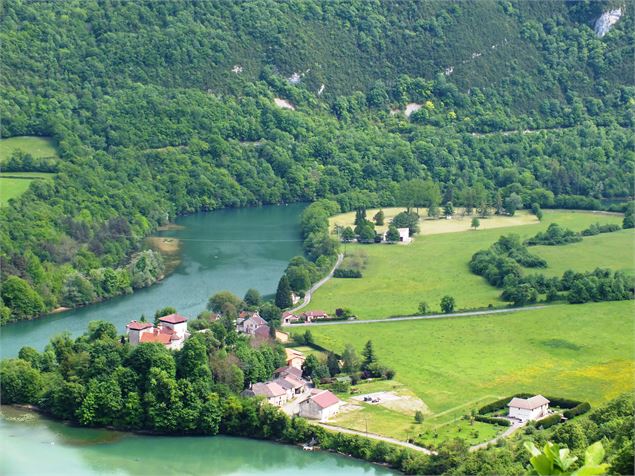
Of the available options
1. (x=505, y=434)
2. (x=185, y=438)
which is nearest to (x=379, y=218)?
(x=505, y=434)

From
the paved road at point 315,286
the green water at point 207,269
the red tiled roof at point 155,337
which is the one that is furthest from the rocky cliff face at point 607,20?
the red tiled roof at point 155,337

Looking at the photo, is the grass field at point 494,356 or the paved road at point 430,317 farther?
the paved road at point 430,317

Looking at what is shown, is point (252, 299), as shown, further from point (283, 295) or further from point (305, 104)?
point (305, 104)

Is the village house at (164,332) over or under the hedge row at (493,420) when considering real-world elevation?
over

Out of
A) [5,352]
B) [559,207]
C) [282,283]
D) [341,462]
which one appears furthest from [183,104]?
[341,462]

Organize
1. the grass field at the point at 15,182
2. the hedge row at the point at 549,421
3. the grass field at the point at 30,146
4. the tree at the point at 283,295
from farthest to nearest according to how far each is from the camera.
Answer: the grass field at the point at 30,146, the grass field at the point at 15,182, the tree at the point at 283,295, the hedge row at the point at 549,421

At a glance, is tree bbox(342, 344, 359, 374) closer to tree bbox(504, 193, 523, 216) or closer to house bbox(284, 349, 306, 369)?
house bbox(284, 349, 306, 369)

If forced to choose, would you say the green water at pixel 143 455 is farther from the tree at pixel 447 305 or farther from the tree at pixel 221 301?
the tree at pixel 447 305

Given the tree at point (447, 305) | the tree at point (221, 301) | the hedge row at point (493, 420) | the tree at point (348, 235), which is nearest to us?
the hedge row at point (493, 420)

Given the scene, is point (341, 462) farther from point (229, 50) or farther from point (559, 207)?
point (229, 50)
